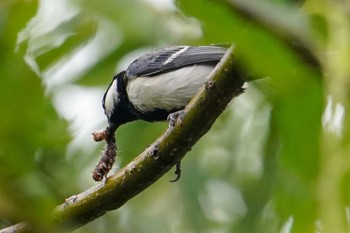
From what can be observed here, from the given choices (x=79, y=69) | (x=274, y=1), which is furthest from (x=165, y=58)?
(x=274, y=1)

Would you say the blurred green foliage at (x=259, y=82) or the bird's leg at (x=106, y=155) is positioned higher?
the blurred green foliage at (x=259, y=82)

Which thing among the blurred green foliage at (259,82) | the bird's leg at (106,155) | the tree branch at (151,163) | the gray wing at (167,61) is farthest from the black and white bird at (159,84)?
the blurred green foliage at (259,82)

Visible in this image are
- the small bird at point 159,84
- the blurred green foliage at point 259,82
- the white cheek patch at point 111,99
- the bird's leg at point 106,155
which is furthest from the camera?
the white cheek patch at point 111,99

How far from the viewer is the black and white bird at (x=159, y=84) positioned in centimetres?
237

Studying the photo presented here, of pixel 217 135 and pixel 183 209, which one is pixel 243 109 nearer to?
pixel 217 135

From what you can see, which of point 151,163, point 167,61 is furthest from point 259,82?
point 167,61

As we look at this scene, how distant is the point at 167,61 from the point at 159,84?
0.16 meters

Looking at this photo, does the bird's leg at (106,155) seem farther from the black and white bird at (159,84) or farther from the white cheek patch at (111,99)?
the white cheek patch at (111,99)

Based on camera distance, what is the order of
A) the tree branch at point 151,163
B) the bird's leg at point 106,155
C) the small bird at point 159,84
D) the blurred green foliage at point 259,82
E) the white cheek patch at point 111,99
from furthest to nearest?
the white cheek patch at point 111,99
the small bird at point 159,84
the bird's leg at point 106,155
the tree branch at point 151,163
the blurred green foliage at point 259,82

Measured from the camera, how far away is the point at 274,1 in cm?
33

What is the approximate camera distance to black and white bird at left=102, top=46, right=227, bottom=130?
237 centimetres

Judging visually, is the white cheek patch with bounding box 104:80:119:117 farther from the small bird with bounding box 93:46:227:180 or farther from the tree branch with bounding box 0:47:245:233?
the tree branch with bounding box 0:47:245:233

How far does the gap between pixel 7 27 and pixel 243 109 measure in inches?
50.5

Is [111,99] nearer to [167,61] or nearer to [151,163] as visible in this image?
[167,61]
